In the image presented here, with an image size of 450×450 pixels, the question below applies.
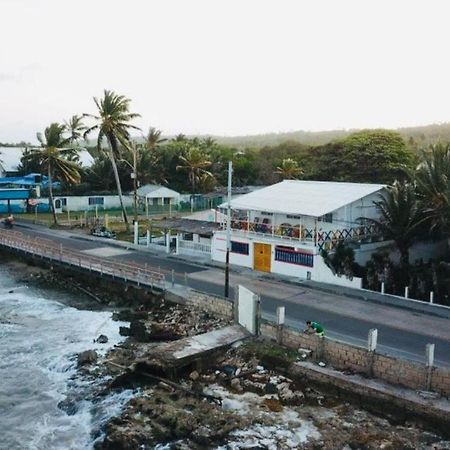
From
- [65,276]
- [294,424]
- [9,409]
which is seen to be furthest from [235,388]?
[65,276]

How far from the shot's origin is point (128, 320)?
30250 millimetres

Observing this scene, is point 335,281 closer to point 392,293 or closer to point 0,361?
point 392,293

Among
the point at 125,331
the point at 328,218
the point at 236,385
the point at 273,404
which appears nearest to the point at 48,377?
the point at 125,331

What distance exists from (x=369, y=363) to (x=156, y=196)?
51.0 metres

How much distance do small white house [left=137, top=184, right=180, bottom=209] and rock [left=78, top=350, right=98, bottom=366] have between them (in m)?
43.9

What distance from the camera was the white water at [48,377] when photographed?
19.0 m

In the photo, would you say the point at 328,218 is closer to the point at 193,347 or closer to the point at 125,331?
the point at 125,331

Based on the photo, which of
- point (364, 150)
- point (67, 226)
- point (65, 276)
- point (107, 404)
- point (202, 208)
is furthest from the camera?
point (202, 208)

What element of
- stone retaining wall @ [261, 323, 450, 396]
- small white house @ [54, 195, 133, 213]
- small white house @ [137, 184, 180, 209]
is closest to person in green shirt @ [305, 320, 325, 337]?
stone retaining wall @ [261, 323, 450, 396]

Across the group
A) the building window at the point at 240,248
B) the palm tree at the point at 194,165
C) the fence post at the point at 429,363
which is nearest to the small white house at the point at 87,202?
the palm tree at the point at 194,165

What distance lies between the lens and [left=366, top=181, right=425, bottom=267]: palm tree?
32219 millimetres

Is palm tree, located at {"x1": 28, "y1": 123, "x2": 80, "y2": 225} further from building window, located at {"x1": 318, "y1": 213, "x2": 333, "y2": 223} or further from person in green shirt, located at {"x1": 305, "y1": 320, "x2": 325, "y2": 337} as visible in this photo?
person in green shirt, located at {"x1": 305, "y1": 320, "x2": 325, "y2": 337}

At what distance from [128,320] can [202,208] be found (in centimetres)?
4370

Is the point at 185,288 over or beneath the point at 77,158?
beneath
